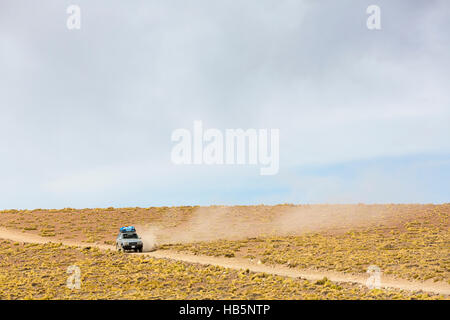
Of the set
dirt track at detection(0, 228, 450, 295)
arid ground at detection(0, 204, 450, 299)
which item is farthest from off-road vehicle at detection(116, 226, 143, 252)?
dirt track at detection(0, 228, 450, 295)

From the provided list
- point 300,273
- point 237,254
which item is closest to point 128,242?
point 237,254

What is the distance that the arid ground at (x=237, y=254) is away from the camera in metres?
24.8

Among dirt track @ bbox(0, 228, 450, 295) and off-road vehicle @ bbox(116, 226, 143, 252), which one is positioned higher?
off-road vehicle @ bbox(116, 226, 143, 252)

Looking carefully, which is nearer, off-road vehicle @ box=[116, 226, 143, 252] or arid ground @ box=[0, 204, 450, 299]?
arid ground @ box=[0, 204, 450, 299]

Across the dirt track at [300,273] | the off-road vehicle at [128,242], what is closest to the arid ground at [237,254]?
the dirt track at [300,273]

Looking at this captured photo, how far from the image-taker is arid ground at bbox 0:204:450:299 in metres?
24.8

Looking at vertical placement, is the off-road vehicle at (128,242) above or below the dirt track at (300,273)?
above

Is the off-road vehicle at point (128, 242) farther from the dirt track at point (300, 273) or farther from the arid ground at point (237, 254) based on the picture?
the dirt track at point (300, 273)

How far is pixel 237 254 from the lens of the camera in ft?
132

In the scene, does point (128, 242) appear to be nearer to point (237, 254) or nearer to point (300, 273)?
point (237, 254)

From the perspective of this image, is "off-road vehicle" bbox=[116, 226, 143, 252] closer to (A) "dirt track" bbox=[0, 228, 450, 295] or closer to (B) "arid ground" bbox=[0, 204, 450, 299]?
(B) "arid ground" bbox=[0, 204, 450, 299]

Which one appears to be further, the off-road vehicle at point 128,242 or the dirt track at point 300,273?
the off-road vehicle at point 128,242
